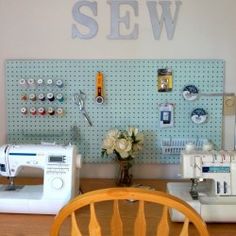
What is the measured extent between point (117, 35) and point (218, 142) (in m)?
0.75

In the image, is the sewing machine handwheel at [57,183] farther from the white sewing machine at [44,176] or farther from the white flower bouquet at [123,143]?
the white flower bouquet at [123,143]

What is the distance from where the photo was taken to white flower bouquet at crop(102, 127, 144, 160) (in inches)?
60.7

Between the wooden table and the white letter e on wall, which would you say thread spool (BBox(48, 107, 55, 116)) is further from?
the wooden table

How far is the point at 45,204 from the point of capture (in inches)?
51.8

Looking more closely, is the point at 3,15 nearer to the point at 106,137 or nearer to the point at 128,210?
the point at 106,137

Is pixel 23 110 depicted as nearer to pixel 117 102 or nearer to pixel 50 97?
pixel 50 97

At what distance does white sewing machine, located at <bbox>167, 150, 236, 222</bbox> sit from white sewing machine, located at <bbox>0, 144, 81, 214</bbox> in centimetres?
44

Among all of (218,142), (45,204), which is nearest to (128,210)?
(45,204)

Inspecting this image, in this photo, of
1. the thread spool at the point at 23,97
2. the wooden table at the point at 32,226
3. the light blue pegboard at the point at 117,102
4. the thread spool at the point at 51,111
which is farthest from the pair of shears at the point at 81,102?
the wooden table at the point at 32,226

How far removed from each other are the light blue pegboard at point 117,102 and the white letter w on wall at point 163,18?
0.49ft

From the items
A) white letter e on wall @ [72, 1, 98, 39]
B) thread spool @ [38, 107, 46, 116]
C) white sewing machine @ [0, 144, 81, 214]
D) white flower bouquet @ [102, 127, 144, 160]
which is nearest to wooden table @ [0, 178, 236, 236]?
white sewing machine @ [0, 144, 81, 214]

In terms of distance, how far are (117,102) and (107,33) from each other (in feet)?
1.15

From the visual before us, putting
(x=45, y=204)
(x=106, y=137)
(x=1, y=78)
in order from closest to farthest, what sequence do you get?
(x=45, y=204)
(x=106, y=137)
(x=1, y=78)

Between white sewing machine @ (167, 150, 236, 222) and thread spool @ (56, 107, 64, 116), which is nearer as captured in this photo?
white sewing machine @ (167, 150, 236, 222)
